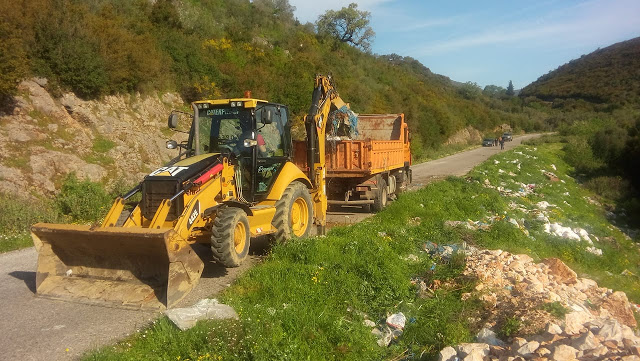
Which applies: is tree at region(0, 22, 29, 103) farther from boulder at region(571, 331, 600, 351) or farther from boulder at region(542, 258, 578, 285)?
boulder at region(571, 331, 600, 351)

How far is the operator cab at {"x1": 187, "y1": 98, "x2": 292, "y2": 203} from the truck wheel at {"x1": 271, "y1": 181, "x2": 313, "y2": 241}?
1.13 ft

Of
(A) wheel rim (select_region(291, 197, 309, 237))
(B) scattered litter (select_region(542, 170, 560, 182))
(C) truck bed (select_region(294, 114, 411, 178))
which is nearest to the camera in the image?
(A) wheel rim (select_region(291, 197, 309, 237))

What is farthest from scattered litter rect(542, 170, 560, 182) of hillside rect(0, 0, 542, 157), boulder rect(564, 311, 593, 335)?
boulder rect(564, 311, 593, 335)

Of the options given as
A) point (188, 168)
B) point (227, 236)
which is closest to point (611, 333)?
point (227, 236)

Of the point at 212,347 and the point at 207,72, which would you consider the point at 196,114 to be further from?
the point at 207,72

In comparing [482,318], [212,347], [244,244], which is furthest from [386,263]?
[212,347]

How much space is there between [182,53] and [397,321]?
19.6 m

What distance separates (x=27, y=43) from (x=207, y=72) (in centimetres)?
908

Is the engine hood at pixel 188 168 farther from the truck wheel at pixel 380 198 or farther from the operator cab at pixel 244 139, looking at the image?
the truck wheel at pixel 380 198

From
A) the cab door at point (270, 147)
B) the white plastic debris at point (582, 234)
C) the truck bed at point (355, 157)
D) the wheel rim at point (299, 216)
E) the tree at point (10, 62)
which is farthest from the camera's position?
the white plastic debris at point (582, 234)

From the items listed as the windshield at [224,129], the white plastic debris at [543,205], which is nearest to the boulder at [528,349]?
the windshield at [224,129]

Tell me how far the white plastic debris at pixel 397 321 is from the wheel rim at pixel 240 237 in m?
2.18

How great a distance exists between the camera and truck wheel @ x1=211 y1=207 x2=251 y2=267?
238 inches

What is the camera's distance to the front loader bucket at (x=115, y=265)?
5.52 m
